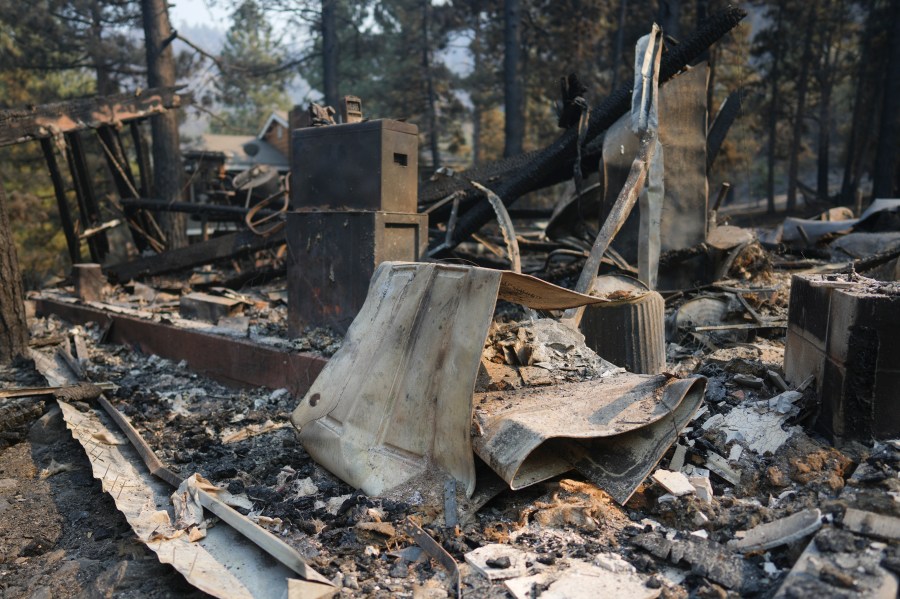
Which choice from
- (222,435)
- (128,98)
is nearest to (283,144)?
(128,98)

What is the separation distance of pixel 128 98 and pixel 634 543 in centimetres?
1094

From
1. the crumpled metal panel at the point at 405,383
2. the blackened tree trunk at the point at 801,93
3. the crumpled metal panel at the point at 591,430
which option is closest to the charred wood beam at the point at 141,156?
the crumpled metal panel at the point at 405,383

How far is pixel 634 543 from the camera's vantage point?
2842 mm

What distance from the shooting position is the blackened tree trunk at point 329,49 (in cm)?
1908

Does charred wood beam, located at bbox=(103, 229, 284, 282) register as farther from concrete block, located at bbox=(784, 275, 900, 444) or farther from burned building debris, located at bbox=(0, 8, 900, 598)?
concrete block, located at bbox=(784, 275, 900, 444)

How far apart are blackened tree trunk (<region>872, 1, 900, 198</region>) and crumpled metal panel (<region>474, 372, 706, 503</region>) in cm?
1427

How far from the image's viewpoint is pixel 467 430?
319 cm

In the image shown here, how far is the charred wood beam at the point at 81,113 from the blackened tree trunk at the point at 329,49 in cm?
813

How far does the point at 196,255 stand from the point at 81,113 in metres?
2.75

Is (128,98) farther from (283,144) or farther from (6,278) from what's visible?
(283,144)

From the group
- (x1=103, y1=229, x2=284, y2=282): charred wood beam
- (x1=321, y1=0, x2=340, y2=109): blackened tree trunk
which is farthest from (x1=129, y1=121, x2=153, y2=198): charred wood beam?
(x1=321, y1=0, x2=340, y2=109): blackened tree trunk

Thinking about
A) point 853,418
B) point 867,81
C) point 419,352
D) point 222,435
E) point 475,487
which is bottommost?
point 222,435

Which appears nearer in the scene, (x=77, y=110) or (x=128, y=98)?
(x=77, y=110)

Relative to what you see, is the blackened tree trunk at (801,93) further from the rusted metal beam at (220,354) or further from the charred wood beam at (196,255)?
the rusted metal beam at (220,354)
